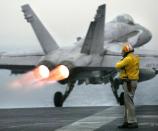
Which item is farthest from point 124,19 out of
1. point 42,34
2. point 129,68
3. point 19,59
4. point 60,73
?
point 129,68

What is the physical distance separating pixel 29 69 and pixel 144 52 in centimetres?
737

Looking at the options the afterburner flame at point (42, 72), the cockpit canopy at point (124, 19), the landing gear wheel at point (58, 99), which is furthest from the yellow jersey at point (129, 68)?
the cockpit canopy at point (124, 19)

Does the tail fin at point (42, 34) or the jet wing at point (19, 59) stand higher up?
the tail fin at point (42, 34)

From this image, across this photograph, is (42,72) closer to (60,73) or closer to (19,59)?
(60,73)

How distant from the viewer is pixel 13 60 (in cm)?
3675

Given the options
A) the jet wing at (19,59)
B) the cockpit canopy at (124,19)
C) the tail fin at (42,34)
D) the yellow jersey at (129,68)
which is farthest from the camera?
the cockpit canopy at (124,19)

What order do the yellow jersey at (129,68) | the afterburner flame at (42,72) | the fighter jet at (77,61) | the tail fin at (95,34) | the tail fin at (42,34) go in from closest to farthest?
the yellow jersey at (129,68), the afterburner flame at (42,72), the fighter jet at (77,61), the tail fin at (95,34), the tail fin at (42,34)

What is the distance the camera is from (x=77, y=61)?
101 feet

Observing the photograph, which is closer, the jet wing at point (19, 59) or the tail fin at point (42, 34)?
the tail fin at point (42, 34)

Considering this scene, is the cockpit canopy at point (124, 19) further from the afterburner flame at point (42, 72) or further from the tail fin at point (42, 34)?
the afterburner flame at point (42, 72)

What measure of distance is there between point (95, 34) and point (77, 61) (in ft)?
7.07

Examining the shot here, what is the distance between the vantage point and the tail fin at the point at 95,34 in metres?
32.0

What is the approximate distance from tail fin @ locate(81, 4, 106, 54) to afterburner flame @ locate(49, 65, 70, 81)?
249 centimetres

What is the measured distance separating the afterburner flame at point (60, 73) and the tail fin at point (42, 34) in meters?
3.30
